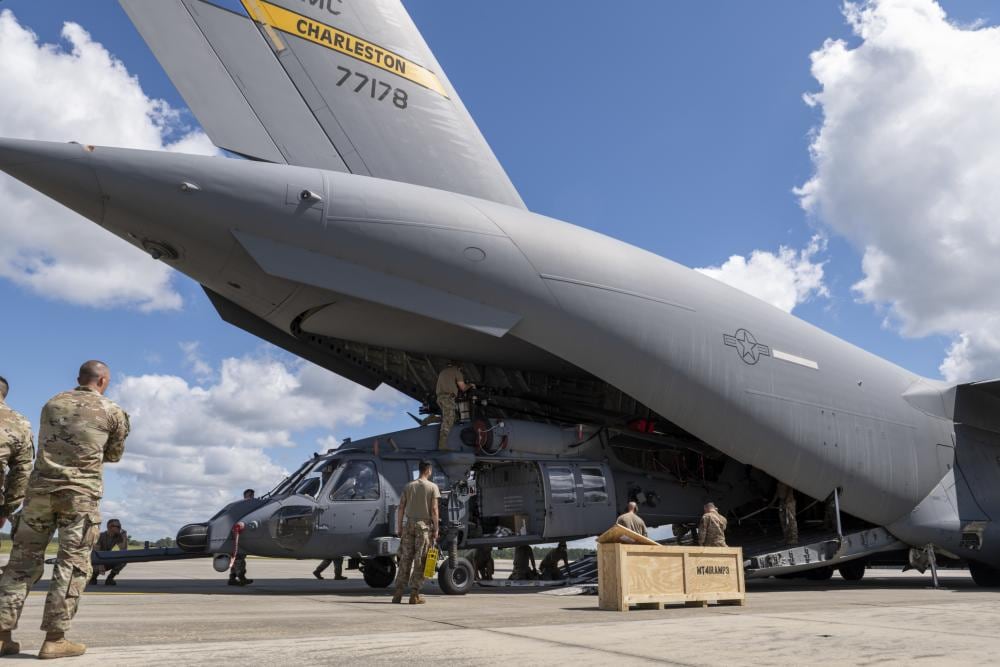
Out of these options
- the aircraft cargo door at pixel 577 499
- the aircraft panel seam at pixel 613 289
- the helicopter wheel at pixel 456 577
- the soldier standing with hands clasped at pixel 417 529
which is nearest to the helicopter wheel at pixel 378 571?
the helicopter wheel at pixel 456 577

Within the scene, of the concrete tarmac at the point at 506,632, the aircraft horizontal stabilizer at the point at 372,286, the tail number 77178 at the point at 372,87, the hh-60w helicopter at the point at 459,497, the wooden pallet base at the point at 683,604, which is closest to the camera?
the concrete tarmac at the point at 506,632

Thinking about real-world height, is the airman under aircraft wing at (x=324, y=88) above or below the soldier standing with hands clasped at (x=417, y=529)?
above

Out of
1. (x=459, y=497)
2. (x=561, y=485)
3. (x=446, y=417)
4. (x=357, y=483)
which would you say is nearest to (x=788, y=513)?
(x=561, y=485)

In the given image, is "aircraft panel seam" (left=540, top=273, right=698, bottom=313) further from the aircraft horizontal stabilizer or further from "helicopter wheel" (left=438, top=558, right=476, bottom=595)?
"helicopter wheel" (left=438, top=558, right=476, bottom=595)

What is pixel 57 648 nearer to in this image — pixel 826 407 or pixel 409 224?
pixel 409 224

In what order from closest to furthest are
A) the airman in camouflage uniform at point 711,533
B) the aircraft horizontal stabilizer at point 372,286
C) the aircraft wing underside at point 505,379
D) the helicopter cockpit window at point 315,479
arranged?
1. the aircraft horizontal stabilizer at point 372,286
2. the helicopter cockpit window at point 315,479
3. the airman in camouflage uniform at point 711,533
4. the aircraft wing underside at point 505,379

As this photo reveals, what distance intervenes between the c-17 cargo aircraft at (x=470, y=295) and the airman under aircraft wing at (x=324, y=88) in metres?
0.04

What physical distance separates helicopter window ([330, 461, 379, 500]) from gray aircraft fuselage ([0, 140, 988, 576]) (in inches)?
86.9

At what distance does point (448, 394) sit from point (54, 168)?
6327 mm

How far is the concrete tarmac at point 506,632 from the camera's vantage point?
15.3 ft

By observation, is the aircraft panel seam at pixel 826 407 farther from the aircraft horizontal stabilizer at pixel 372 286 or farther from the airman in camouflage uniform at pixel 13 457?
the airman in camouflage uniform at pixel 13 457

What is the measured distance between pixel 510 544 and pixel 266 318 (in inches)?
208

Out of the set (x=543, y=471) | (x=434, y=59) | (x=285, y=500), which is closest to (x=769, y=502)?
(x=543, y=471)

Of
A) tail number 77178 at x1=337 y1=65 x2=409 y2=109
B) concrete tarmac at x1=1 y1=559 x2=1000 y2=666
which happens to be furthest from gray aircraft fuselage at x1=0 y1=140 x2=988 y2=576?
concrete tarmac at x1=1 y1=559 x2=1000 y2=666
